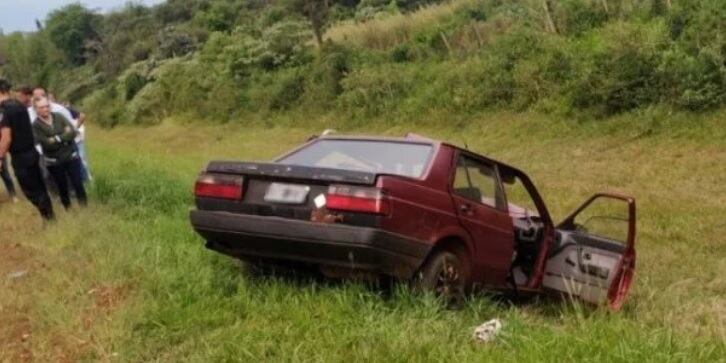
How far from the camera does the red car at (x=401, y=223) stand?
500 centimetres

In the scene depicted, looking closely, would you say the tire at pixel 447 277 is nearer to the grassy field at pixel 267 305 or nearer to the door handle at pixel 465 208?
the grassy field at pixel 267 305

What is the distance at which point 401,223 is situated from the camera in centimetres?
500

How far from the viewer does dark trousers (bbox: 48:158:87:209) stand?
9.00 meters

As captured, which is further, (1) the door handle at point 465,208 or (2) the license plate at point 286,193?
(1) the door handle at point 465,208

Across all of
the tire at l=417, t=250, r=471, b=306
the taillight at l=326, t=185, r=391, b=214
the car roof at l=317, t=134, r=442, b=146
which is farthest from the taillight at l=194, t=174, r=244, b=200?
the tire at l=417, t=250, r=471, b=306

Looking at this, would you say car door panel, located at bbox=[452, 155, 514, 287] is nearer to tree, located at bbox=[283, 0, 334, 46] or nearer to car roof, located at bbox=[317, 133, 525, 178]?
car roof, located at bbox=[317, 133, 525, 178]

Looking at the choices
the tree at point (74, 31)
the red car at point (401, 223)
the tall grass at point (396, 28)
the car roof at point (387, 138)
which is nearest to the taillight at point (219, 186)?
the red car at point (401, 223)

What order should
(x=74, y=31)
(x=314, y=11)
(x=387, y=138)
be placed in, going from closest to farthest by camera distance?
(x=387, y=138), (x=314, y=11), (x=74, y=31)

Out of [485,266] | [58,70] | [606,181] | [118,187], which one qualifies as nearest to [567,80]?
[606,181]

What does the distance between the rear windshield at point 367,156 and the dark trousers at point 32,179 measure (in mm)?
3521

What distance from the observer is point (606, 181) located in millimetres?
11688

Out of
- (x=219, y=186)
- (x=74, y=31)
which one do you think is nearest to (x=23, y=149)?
(x=219, y=186)

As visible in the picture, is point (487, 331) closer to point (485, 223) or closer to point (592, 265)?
point (485, 223)

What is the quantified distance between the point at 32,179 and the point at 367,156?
13.7 ft
